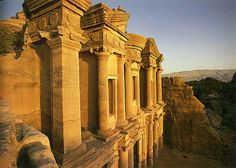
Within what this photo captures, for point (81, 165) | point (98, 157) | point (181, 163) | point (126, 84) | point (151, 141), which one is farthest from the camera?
point (181, 163)

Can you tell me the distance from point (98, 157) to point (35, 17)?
5.21m

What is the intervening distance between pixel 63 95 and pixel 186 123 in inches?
703

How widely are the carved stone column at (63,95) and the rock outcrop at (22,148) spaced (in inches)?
50.0

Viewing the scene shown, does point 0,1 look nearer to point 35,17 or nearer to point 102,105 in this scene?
point 35,17

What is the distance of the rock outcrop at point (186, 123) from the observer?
1761cm

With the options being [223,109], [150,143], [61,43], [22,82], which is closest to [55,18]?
[61,43]

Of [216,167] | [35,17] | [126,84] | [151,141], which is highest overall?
[35,17]

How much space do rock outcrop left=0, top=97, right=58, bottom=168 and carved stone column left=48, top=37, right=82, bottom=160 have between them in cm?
127

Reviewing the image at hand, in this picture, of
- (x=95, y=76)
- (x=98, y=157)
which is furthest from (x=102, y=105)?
(x=98, y=157)

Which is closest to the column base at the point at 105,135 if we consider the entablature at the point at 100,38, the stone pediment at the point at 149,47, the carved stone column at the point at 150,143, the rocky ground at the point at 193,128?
the entablature at the point at 100,38

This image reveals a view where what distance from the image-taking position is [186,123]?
742 inches

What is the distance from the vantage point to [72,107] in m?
4.74

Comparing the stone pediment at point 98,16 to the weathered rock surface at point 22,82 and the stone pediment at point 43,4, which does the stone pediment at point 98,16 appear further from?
the weathered rock surface at point 22,82

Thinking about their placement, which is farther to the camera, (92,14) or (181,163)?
(181,163)
